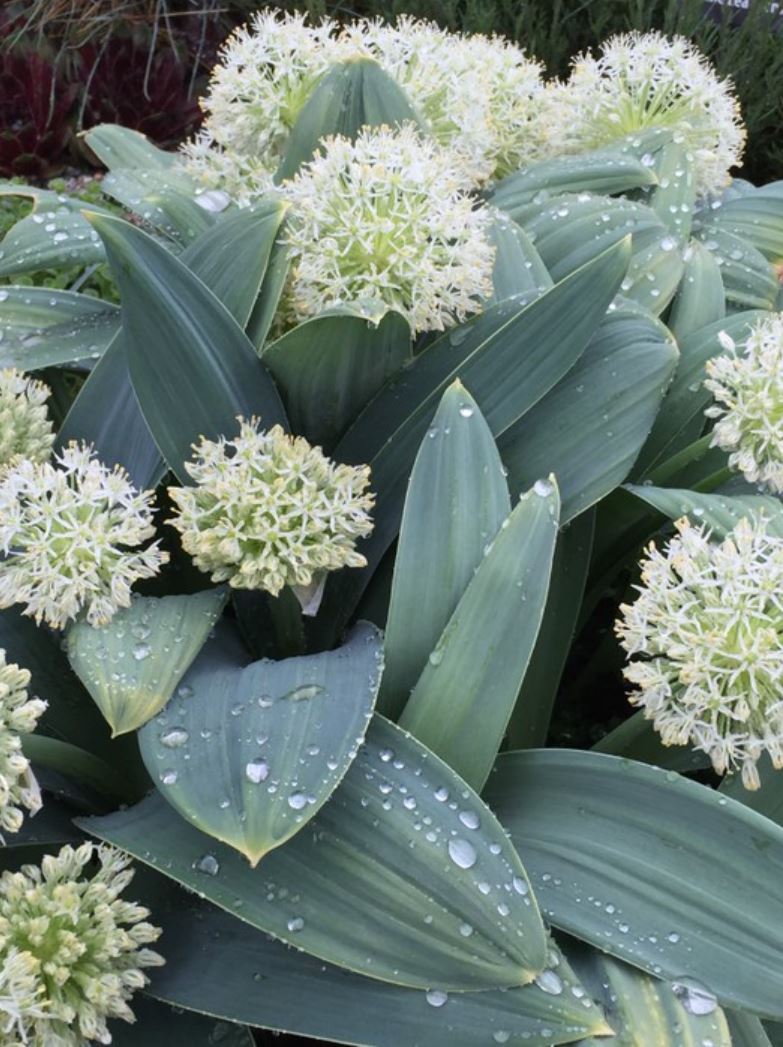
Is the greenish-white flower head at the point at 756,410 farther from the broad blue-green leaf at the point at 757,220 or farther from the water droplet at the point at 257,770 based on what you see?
the broad blue-green leaf at the point at 757,220

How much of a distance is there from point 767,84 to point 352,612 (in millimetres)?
2743

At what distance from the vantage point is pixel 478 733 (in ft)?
2.79

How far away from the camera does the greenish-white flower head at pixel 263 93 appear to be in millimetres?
1353

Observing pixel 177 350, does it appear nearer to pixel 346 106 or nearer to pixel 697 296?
pixel 346 106

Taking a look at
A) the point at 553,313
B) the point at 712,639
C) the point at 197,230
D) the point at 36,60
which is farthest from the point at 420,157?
the point at 36,60

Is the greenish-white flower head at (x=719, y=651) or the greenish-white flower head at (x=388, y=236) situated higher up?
the greenish-white flower head at (x=388, y=236)

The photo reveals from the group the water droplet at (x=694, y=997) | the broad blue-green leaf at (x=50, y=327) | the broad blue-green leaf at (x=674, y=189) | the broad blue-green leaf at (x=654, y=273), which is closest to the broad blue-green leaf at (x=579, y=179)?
the broad blue-green leaf at (x=674, y=189)

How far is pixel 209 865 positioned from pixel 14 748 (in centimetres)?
18

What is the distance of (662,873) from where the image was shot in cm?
82

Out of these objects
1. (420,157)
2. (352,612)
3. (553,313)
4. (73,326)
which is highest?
(420,157)

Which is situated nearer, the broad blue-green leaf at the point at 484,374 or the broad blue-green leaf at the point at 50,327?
the broad blue-green leaf at the point at 484,374

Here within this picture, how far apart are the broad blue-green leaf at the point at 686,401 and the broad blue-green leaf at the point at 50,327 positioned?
2.43ft

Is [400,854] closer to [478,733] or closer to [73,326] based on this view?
[478,733]

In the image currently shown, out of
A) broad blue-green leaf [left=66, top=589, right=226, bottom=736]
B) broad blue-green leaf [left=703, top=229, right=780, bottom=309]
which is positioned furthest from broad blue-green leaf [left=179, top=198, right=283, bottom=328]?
broad blue-green leaf [left=703, top=229, right=780, bottom=309]
